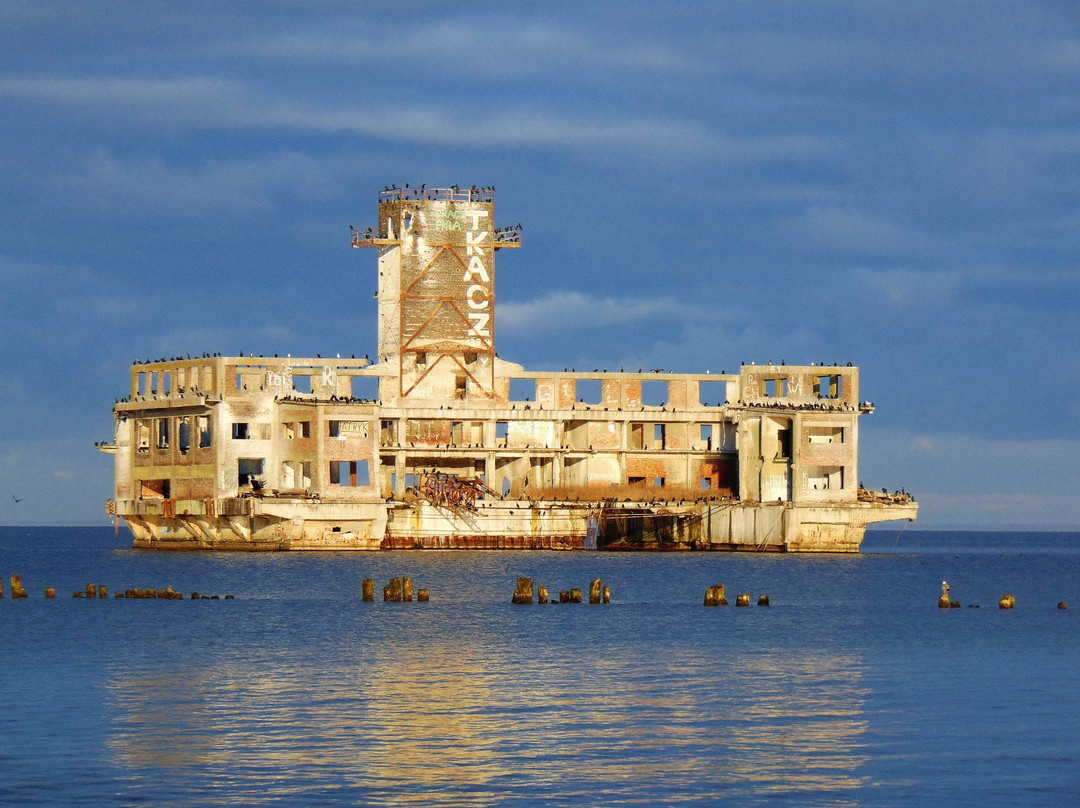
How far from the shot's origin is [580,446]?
129 metres

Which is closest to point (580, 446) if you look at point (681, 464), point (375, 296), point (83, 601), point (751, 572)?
point (681, 464)

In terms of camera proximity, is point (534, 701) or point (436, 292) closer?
point (534, 701)

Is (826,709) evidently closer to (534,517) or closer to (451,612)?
(451,612)

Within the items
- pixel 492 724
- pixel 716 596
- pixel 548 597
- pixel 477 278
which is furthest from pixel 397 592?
pixel 477 278

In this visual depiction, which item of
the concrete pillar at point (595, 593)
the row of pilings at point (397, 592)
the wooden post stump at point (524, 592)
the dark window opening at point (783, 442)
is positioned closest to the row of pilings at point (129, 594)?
the row of pilings at point (397, 592)

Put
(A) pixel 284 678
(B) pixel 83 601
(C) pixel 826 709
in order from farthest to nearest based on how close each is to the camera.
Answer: (B) pixel 83 601
(A) pixel 284 678
(C) pixel 826 709

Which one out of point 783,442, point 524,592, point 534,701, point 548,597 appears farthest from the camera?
point 783,442

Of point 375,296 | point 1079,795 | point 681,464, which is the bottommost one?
point 1079,795

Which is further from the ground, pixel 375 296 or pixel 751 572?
pixel 375 296

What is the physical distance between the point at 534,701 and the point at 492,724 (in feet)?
13.0

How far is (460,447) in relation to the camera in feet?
403

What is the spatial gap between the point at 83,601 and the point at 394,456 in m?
44.3

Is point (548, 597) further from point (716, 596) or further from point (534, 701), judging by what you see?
point (534, 701)

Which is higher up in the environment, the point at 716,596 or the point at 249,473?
the point at 249,473
